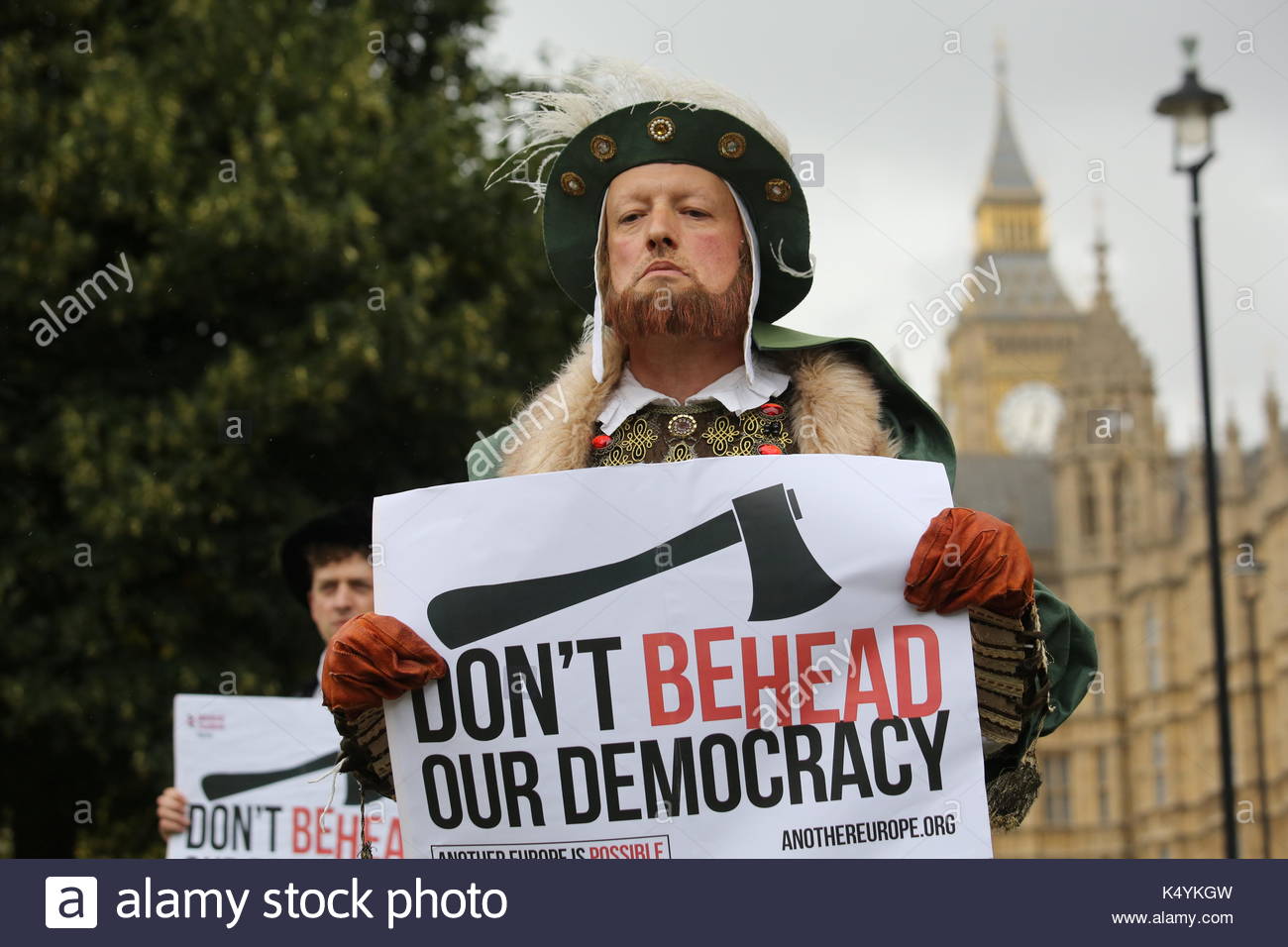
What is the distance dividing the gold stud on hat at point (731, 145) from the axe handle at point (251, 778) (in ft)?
11.1

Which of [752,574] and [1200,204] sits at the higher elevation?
[1200,204]

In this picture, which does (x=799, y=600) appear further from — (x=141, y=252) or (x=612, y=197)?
(x=141, y=252)

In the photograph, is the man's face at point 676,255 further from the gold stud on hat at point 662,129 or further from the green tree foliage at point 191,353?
the green tree foliage at point 191,353

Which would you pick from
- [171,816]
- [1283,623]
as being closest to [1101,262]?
[1283,623]

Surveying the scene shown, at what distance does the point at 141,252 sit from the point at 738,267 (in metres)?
9.63

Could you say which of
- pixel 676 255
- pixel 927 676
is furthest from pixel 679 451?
pixel 927 676

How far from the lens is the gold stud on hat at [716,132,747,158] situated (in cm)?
416

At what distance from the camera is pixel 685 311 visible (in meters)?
4.08

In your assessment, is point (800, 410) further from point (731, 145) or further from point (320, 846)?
point (320, 846)

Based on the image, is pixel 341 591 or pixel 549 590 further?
pixel 341 591

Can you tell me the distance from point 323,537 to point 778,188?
11.9 ft

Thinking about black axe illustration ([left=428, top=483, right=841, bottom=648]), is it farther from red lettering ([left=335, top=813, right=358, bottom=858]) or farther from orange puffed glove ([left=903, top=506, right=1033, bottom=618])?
red lettering ([left=335, top=813, right=358, bottom=858])

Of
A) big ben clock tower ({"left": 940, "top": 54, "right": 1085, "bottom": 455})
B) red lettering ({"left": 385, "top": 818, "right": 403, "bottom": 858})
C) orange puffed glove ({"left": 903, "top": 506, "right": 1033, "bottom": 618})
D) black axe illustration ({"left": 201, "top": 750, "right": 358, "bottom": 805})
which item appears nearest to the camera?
orange puffed glove ({"left": 903, "top": 506, "right": 1033, "bottom": 618})

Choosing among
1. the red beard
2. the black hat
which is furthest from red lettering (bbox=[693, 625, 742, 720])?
the black hat
